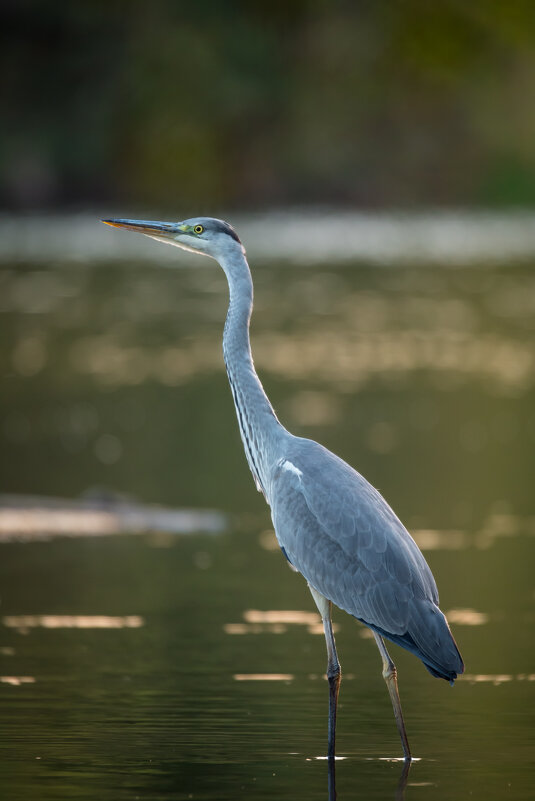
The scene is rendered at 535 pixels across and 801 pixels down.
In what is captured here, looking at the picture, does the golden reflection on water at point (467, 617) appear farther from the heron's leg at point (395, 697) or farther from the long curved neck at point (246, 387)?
the heron's leg at point (395, 697)

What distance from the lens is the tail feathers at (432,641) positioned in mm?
7242

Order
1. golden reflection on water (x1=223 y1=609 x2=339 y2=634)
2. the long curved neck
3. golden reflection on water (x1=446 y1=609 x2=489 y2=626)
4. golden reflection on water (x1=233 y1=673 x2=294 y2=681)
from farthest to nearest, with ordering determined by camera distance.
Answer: golden reflection on water (x1=446 y1=609 x2=489 y2=626)
golden reflection on water (x1=223 y1=609 x2=339 y2=634)
golden reflection on water (x1=233 y1=673 x2=294 y2=681)
the long curved neck

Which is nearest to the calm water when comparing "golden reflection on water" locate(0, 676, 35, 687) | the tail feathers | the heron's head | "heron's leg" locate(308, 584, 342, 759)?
"golden reflection on water" locate(0, 676, 35, 687)

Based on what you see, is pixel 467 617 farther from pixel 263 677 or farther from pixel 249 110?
pixel 249 110

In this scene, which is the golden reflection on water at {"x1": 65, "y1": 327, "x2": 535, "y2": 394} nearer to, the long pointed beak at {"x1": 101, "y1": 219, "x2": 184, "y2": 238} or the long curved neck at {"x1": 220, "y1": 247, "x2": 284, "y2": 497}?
the long pointed beak at {"x1": 101, "y1": 219, "x2": 184, "y2": 238}

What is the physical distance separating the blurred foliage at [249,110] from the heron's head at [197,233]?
5727 cm

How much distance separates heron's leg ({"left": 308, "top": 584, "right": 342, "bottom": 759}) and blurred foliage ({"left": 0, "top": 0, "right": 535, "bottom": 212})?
5839 cm

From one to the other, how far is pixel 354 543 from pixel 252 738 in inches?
35.4

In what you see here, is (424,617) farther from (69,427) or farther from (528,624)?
(69,427)

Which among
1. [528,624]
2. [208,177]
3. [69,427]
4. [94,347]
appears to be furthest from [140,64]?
[528,624]

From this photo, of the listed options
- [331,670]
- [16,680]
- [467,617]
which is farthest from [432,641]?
[467,617]

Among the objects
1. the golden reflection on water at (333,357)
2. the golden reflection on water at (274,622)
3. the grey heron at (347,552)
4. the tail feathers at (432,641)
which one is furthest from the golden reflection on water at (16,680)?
the golden reflection on water at (333,357)

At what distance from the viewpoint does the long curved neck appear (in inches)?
322

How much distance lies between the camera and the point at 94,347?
25.3 metres
